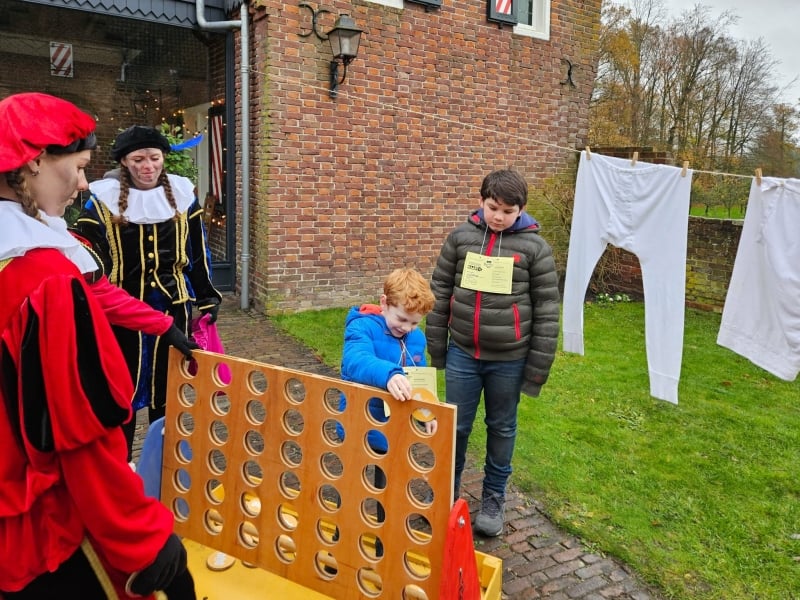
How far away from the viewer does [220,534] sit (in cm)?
232

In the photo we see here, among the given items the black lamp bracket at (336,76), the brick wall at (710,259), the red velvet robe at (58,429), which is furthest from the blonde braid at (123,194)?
the brick wall at (710,259)

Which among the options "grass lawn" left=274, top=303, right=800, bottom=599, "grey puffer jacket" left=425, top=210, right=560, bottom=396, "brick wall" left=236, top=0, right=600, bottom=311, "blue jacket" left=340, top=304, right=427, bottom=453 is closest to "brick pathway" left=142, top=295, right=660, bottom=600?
"grass lawn" left=274, top=303, right=800, bottom=599

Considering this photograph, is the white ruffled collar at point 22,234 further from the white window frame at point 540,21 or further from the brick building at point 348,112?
the white window frame at point 540,21

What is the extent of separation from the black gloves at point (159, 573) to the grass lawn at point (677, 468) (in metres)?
2.28

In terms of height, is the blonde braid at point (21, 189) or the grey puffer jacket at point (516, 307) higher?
the blonde braid at point (21, 189)

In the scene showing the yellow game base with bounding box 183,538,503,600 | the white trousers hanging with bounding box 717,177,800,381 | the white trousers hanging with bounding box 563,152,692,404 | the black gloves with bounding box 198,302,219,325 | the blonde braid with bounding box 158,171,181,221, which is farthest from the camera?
the white trousers hanging with bounding box 563,152,692,404

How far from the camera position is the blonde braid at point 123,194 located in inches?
109

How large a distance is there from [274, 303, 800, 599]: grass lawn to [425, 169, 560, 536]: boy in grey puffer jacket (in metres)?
0.69

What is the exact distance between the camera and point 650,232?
15.6 ft

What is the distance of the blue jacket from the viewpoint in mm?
2289

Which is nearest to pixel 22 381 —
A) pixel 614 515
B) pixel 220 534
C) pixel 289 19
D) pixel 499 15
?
pixel 220 534

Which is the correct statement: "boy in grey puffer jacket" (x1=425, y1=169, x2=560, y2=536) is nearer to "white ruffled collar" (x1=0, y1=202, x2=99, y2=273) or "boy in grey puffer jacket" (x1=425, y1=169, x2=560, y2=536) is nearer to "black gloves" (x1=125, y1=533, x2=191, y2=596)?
"black gloves" (x1=125, y1=533, x2=191, y2=596)

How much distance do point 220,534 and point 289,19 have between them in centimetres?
618

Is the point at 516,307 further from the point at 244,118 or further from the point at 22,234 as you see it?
the point at 244,118
